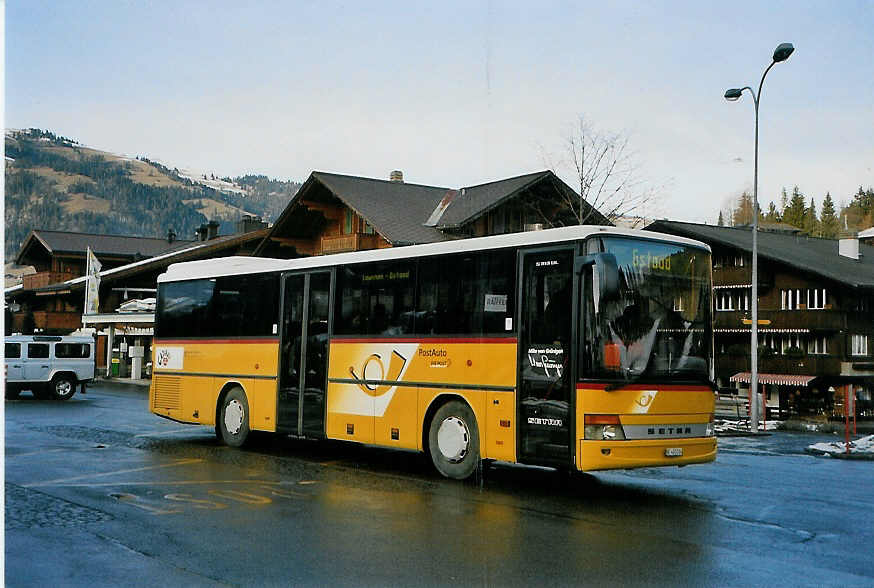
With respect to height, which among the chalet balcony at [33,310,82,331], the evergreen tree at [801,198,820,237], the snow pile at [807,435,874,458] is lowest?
the snow pile at [807,435,874,458]

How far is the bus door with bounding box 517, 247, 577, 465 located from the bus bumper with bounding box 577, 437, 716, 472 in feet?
0.86

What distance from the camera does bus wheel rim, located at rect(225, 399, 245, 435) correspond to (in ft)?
56.4

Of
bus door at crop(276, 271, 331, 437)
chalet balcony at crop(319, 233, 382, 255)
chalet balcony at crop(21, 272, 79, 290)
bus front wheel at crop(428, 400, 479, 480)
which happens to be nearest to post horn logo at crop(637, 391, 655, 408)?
bus front wheel at crop(428, 400, 479, 480)

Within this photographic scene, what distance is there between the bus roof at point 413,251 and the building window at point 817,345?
3445 cm

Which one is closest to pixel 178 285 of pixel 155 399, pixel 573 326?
pixel 155 399

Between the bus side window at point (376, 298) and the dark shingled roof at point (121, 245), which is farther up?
the dark shingled roof at point (121, 245)

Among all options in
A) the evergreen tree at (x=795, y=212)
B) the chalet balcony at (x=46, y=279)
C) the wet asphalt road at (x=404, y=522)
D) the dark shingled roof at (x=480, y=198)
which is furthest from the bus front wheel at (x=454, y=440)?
the evergreen tree at (x=795, y=212)

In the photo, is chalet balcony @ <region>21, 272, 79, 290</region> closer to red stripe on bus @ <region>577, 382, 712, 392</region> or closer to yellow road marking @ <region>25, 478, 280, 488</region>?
yellow road marking @ <region>25, 478, 280, 488</region>

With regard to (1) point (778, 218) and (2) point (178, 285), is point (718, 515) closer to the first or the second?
(2) point (178, 285)

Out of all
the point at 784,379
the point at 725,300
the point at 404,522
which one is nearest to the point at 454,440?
the point at 404,522

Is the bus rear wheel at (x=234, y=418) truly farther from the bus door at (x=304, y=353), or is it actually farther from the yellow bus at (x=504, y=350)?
the bus door at (x=304, y=353)

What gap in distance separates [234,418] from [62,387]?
55.1ft

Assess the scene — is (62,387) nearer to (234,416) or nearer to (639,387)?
(234,416)

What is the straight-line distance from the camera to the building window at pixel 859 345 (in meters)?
44.3
